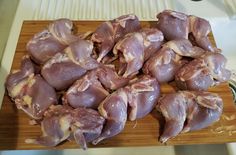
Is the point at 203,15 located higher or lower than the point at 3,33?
higher

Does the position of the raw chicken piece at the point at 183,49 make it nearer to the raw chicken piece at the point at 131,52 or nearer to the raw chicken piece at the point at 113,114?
the raw chicken piece at the point at 131,52

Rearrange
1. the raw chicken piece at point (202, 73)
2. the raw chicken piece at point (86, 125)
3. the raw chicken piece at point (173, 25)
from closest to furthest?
1. the raw chicken piece at point (86, 125)
2. the raw chicken piece at point (202, 73)
3. the raw chicken piece at point (173, 25)

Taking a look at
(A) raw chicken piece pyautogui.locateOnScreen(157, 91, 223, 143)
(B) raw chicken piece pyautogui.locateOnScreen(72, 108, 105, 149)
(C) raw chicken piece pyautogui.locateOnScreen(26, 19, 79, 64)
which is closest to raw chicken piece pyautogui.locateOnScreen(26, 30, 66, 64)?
(C) raw chicken piece pyautogui.locateOnScreen(26, 19, 79, 64)

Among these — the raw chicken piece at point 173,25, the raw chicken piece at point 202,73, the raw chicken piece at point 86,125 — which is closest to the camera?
the raw chicken piece at point 86,125

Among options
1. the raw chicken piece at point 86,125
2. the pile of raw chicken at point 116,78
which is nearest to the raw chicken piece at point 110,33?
the pile of raw chicken at point 116,78

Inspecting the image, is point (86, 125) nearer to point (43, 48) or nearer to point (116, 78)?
point (116, 78)

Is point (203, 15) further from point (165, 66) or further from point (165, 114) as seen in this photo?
point (165, 114)

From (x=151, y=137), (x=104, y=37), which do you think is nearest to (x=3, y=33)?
(x=104, y=37)
